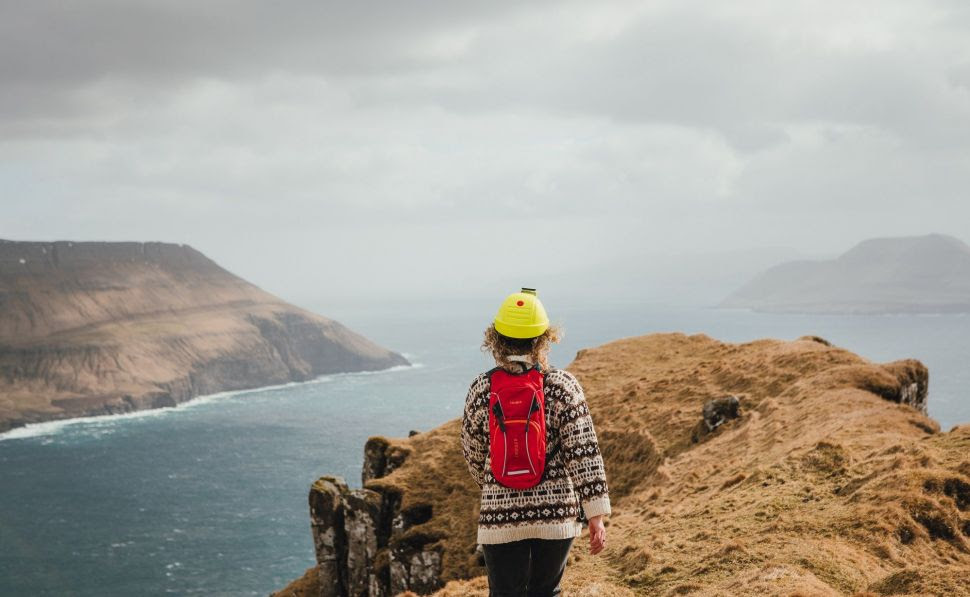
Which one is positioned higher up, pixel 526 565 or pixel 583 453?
pixel 583 453

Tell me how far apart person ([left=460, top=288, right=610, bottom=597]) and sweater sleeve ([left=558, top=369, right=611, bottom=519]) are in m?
0.01

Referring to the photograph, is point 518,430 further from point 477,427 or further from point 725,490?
point 725,490

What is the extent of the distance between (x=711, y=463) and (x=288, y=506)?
12092 centimetres

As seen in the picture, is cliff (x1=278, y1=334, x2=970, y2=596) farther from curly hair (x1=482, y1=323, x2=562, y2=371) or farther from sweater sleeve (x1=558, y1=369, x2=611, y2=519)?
curly hair (x1=482, y1=323, x2=562, y2=371)

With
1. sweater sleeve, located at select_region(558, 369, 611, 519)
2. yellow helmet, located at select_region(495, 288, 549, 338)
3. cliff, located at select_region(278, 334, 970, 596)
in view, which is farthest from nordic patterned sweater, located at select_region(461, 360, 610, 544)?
cliff, located at select_region(278, 334, 970, 596)

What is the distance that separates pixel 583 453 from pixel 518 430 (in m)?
0.92

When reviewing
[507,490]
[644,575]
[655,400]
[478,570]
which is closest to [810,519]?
[644,575]

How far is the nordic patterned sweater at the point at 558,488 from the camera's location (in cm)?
881

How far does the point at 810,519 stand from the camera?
1639cm

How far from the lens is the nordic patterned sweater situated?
8812mm

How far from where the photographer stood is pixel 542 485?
895 centimetres

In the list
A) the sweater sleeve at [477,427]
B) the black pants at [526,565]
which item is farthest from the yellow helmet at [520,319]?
the black pants at [526,565]

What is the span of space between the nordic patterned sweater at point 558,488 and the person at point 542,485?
0.04 ft

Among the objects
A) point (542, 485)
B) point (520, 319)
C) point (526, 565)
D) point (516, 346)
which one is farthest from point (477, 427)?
point (526, 565)
